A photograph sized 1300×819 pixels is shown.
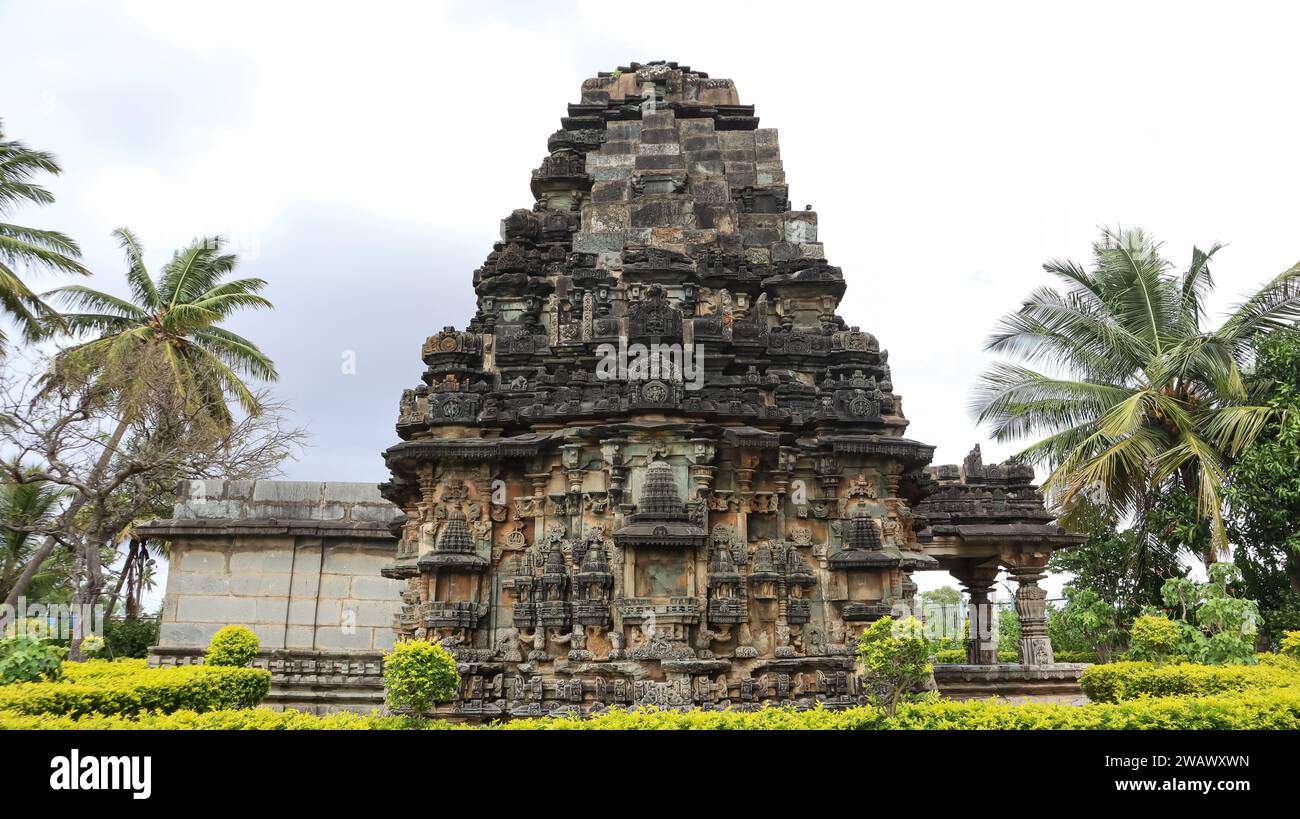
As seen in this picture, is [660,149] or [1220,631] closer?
[1220,631]

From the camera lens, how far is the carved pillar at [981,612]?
17891 millimetres

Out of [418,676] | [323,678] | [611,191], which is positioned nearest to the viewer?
[418,676]

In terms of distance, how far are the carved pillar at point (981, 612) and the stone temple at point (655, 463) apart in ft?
20.5

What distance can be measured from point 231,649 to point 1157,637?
36.3 ft

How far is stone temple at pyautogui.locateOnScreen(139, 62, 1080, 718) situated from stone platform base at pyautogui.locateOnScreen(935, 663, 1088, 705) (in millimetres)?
4367

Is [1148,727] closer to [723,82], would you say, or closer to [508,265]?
[508,265]

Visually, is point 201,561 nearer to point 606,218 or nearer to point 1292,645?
point 606,218

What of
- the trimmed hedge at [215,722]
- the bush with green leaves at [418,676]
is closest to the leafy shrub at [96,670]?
the trimmed hedge at [215,722]

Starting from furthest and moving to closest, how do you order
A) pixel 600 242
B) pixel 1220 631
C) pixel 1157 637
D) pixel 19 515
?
pixel 19 515, pixel 600 242, pixel 1220 631, pixel 1157 637

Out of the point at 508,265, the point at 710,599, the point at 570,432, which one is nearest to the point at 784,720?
the point at 710,599

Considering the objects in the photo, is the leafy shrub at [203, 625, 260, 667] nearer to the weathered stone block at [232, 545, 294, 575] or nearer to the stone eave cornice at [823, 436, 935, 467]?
the weathered stone block at [232, 545, 294, 575]

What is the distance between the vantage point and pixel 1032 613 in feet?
55.0
